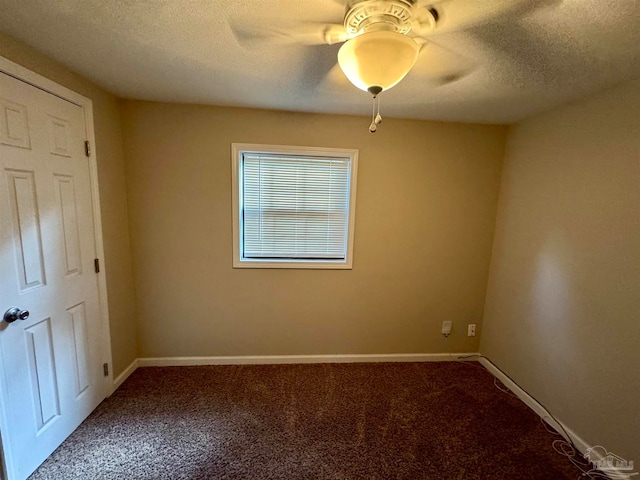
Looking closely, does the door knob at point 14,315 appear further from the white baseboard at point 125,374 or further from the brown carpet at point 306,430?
the white baseboard at point 125,374

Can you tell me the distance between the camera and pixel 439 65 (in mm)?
1448

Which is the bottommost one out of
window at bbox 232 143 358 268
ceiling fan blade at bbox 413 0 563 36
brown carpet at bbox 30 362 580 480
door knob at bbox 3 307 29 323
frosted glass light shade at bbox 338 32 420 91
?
brown carpet at bbox 30 362 580 480

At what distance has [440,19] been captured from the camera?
3.57ft

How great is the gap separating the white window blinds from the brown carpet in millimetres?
1155

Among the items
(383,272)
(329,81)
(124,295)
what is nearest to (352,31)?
(329,81)

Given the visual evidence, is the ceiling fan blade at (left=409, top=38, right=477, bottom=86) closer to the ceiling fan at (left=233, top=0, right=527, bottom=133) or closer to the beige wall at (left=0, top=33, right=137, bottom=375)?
the ceiling fan at (left=233, top=0, right=527, bottom=133)

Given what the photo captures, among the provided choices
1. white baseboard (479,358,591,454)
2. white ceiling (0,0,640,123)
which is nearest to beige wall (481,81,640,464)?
white baseboard (479,358,591,454)

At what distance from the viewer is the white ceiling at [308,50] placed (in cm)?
106

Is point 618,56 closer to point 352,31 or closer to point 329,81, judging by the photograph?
point 352,31

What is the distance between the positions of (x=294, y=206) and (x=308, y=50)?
128cm

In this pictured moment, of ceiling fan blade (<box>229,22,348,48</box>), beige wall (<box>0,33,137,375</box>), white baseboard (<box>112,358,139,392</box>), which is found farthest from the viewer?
white baseboard (<box>112,358,139,392</box>)

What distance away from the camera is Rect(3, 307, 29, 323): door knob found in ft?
4.31

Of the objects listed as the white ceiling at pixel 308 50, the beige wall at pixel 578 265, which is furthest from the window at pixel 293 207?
the beige wall at pixel 578 265

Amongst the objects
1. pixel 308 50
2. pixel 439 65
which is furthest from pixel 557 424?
pixel 308 50
